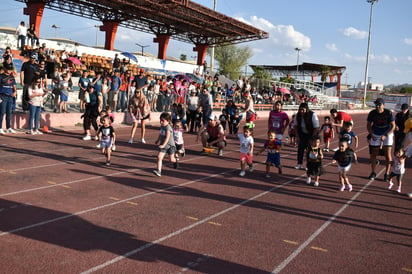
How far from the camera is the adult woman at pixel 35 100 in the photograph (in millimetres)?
13203

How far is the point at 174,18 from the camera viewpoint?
1455 inches

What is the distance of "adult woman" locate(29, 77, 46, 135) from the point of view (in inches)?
520

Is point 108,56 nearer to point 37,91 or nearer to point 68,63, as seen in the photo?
point 68,63

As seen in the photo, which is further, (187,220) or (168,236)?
(187,220)

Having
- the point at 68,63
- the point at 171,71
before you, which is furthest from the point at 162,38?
the point at 68,63

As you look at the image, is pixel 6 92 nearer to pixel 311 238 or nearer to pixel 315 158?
pixel 315 158

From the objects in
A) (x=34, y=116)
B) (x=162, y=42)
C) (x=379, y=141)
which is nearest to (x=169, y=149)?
(x=379, y=141)

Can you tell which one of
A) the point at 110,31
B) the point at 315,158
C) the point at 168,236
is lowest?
the point at 168,236

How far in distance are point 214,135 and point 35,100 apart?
237 inches

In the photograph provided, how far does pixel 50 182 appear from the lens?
26.0 feet

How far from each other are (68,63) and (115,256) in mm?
17862

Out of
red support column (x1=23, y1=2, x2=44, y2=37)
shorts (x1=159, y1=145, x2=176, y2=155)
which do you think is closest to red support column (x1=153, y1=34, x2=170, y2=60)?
red support column (x1=23, y1=2, x2=44, y2=37)

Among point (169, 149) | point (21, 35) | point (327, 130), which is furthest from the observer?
point (21, 35)

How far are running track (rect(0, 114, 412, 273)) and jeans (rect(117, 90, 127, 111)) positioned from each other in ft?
27.6
